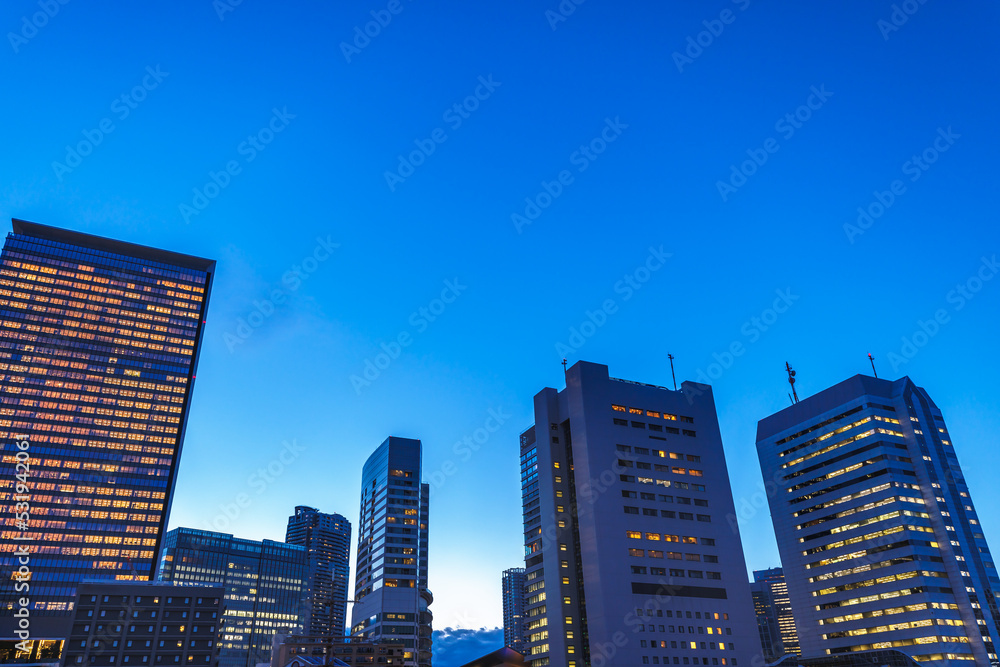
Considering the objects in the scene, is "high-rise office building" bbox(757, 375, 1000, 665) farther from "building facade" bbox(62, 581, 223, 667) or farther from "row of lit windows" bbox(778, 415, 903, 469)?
"building facade" bbox(62, 581, 223, 667)

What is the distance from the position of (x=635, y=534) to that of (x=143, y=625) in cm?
11514

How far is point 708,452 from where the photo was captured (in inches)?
5689

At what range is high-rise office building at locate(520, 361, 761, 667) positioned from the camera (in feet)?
395

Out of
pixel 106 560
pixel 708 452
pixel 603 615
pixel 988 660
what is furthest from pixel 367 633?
pixel 988 660

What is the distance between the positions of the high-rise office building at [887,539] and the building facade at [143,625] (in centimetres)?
16197

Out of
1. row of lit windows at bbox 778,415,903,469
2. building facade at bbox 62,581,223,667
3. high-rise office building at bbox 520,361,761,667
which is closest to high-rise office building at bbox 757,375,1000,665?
row of lit windows at bbox 778,415,903,469

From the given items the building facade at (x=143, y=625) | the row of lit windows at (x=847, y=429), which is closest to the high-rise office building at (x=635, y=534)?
the row of lit windows at (x=847, y=429)

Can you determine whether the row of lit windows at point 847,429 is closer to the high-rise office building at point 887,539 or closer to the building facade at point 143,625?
the high-rise office building at point 887,539

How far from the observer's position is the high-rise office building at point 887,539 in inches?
6176

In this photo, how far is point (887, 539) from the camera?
169 m

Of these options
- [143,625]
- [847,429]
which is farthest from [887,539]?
[143,625]

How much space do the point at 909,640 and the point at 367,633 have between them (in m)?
150

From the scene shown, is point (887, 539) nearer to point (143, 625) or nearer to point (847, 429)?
point (847, 429)

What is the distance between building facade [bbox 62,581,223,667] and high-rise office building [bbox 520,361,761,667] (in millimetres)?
79285
